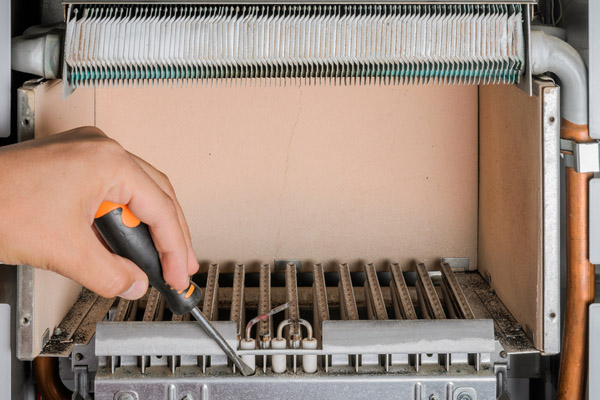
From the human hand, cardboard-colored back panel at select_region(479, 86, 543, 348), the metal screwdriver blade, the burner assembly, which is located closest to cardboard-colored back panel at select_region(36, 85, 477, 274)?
cardboard-colored back panel at select_region(479, 86, 543, 348)

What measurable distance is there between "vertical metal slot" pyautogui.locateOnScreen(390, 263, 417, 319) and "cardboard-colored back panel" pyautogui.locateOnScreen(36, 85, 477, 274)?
0.49 feet

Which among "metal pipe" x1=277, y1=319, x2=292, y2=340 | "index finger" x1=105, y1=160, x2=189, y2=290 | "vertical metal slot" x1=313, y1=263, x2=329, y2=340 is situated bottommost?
"metal pipe" x1=277, y1=319, x2=292, y2=340

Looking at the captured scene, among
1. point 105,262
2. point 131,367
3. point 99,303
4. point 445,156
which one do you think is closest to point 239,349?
point 131,367

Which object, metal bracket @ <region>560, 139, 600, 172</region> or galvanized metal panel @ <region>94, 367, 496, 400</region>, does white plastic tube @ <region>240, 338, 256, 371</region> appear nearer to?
galvanized metal panel @ <region>94, 367, 496, 400</region>

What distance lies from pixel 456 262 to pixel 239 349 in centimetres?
64

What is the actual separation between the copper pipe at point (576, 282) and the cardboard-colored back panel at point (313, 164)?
41 centimetres

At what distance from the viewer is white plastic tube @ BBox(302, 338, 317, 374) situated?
120 cm

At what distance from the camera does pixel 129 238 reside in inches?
41.1

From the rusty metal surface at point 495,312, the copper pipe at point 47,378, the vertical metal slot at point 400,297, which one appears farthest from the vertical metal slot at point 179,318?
the rusty metal surface at point 495,312

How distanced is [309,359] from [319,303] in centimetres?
15

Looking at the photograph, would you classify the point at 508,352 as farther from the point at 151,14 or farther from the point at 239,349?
the point at 151,14

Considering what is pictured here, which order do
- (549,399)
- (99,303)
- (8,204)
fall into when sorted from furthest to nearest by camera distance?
(549,399), (99,303), (8,204)

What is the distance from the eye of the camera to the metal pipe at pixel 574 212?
1172 mm

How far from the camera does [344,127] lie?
63.3 inches
